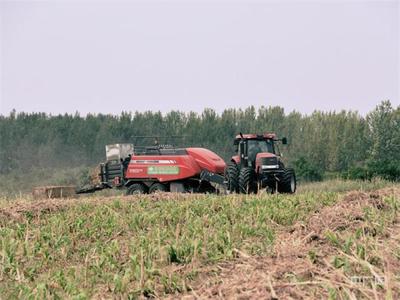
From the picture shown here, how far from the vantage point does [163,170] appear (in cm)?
1900

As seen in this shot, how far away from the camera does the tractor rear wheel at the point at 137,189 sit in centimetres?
1934

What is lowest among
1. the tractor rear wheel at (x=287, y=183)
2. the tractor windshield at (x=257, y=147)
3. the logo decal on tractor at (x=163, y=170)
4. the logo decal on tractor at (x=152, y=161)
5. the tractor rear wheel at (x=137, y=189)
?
the tractor rear wheel at (x=137, y=189)

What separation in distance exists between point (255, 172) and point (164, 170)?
10.5 feet

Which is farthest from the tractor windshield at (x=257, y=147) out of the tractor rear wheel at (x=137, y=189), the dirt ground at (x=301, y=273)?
the dirt ground at (x=301, y=273)

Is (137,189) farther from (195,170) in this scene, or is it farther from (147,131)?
(147,131)

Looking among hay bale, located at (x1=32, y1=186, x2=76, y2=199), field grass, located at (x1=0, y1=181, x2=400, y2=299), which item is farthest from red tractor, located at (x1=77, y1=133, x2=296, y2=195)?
field grass, located at (x1=0, y1=181, x2=400, y2=299)

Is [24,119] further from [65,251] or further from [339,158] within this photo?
[65,251]

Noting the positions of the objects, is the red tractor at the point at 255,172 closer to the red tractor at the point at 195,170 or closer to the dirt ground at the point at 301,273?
the red tractor at the point at 195,170

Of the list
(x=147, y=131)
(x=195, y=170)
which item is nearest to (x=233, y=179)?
(x=195, y=170)

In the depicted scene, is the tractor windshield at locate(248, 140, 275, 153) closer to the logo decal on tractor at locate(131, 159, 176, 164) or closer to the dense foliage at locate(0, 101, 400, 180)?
the logo decal on tractor at locate(131, 159, 176, 164)

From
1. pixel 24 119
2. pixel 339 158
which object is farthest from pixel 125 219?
pixel 24 119

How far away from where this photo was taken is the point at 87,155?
5066cm

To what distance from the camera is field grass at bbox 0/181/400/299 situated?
213 inches

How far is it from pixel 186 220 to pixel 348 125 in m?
32.8
